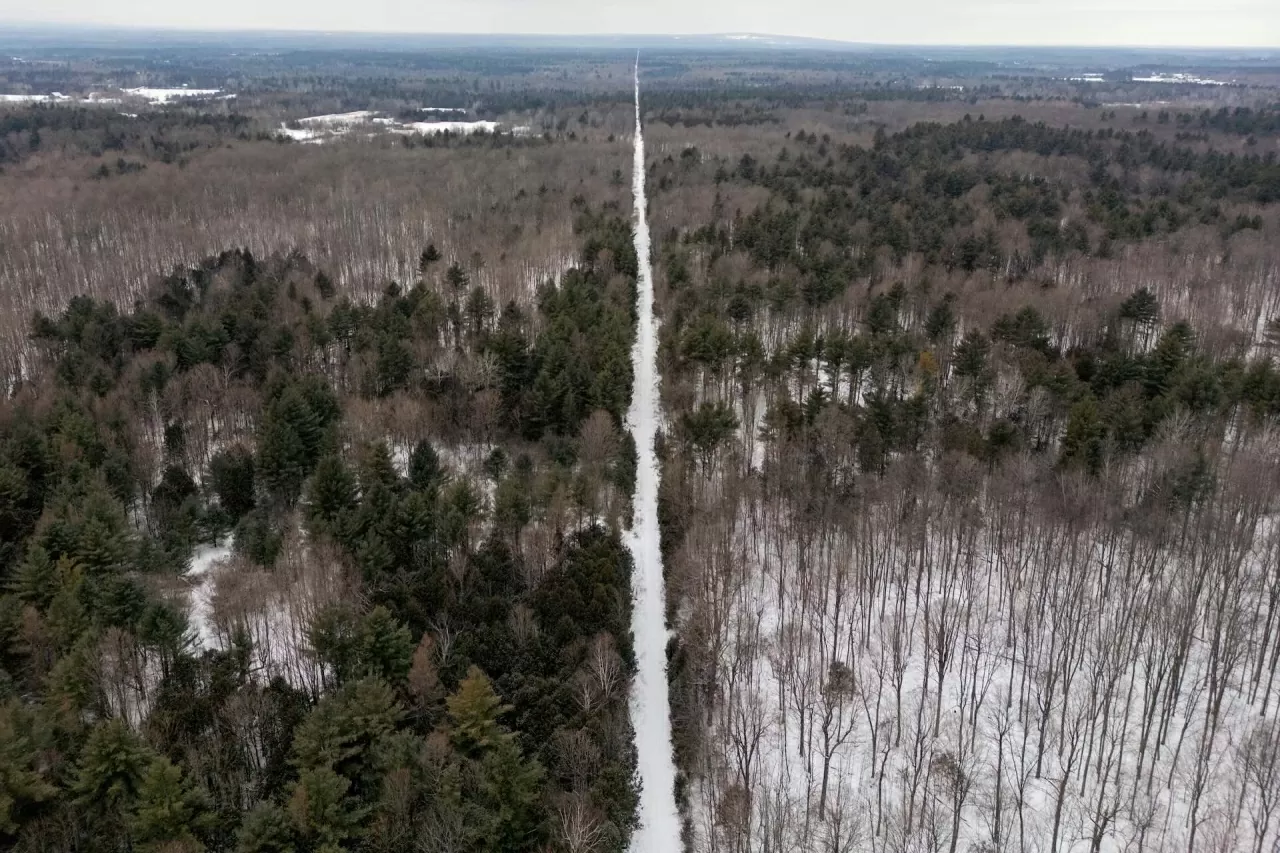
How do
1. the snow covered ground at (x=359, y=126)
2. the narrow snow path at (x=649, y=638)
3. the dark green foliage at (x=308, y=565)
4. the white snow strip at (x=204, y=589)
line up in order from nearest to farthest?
1. the dark green foliage at (x=308, y=565)
2. the narrow snow path at (x=649, y=638)
3. the white snow strip at (x=204, y=589)
4. the snow covered ground at (x=359, y=126)

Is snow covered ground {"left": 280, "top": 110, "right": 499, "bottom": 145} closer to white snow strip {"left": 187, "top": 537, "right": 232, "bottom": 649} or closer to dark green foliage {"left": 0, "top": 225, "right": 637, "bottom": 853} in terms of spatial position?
dark green foliage {"left": 0, "top": 225, "right": 637, "bottom": 853}

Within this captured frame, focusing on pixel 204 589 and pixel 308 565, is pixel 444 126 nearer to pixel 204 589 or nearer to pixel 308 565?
pixel 204 589

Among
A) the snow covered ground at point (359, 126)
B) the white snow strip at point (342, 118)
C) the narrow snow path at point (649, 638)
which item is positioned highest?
the white snow strip at point (342, 118)

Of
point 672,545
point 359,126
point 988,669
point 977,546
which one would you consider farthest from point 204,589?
point 359,126

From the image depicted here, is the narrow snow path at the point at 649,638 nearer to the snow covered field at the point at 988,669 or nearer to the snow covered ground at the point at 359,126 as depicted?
the snow covered field at the point at 988,669

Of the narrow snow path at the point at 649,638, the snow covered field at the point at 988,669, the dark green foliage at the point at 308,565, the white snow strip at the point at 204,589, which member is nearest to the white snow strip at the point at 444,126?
the dark green foliage at the point at 308,565

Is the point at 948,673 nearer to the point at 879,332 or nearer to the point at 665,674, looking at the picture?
the point at 665,674
